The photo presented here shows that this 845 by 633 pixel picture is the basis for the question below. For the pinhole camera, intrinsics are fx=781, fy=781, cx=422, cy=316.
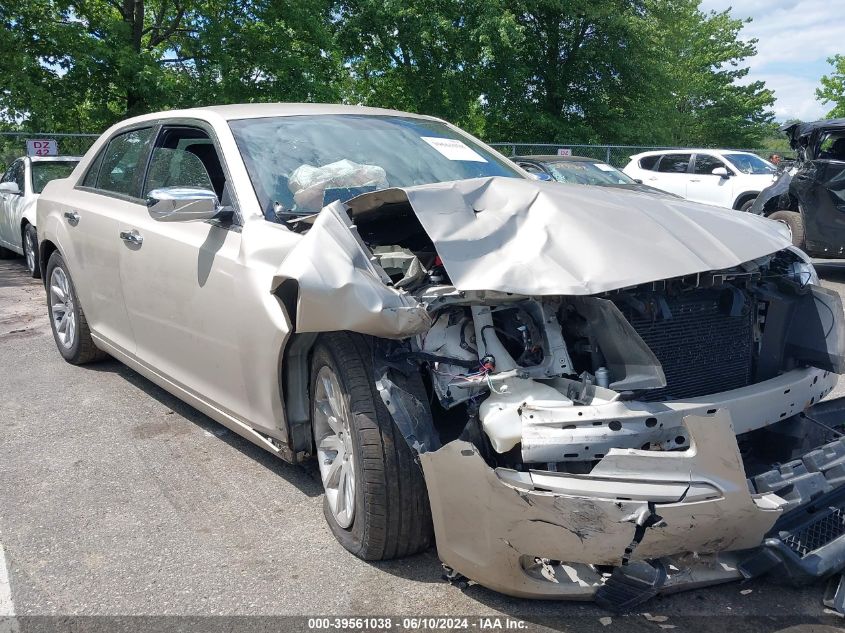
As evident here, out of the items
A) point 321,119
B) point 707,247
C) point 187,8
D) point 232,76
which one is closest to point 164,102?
point 232,76

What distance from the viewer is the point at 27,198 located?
1038cm

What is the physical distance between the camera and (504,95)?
24.7 metres

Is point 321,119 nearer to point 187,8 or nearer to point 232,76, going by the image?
point 232,76

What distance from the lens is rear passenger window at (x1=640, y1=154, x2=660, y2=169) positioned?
16516 mm

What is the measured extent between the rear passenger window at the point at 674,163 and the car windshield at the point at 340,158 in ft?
41.1

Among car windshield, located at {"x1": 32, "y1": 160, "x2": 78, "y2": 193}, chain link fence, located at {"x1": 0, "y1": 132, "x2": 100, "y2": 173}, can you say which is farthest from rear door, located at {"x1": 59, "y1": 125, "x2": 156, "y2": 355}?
chain link fence, located at {"x1": 0, "y1": 132, "x2": 100, "y2": 173}

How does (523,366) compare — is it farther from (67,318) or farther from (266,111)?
(67,318)

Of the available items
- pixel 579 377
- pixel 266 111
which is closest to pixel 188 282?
pixel 266 111

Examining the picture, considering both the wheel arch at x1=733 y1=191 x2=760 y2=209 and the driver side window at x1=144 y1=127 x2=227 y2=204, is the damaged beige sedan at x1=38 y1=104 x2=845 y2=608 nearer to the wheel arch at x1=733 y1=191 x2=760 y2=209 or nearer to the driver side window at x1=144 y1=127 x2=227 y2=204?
the driver side window at x1=144 y1=127 x2=227 y2=204

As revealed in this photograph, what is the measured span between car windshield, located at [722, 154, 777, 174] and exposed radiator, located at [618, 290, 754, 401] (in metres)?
12.6

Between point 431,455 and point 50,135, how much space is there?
14579 mm

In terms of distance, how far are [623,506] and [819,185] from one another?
8477 millimetres

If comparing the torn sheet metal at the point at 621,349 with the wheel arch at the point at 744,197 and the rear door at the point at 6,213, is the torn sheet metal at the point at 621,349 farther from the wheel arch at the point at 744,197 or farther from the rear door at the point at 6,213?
the wheel arch at the point at 744,197

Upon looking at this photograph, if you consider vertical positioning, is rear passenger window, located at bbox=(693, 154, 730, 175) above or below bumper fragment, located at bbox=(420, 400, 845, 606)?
above
